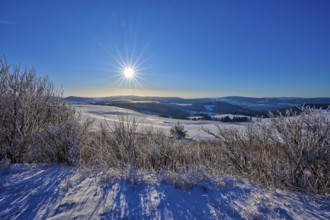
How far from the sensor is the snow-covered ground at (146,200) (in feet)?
7.79

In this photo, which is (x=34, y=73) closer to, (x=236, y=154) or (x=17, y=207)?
(x=17, y=207)

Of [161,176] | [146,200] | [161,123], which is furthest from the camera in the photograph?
[161,123]

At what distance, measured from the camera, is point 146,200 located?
2.65 m

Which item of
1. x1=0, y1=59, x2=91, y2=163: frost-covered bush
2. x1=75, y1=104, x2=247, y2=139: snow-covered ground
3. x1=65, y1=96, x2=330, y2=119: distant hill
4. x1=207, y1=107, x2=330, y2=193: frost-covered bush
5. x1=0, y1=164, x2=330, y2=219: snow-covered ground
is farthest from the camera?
x1=65, y1=96, x2=330, y2=119: distant hill

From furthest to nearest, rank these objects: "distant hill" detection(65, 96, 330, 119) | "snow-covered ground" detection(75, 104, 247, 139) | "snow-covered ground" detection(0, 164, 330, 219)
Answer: "distant hill" detection(65, 96, 330, 119), "snow-covered ground" detection(75, 104, 247, 139), "snow-covered ground" detection(0, 164, 330, 219)

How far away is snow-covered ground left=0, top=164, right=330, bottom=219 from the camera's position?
93.4 inches

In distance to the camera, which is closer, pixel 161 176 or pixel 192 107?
pixel 161 176

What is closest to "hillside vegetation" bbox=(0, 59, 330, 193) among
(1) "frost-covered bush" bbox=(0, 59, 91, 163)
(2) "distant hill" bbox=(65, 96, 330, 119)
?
(1) "frost-covered bush" bbox=(0, 59, 91, 163)

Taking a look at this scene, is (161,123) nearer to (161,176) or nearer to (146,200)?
(161,176)

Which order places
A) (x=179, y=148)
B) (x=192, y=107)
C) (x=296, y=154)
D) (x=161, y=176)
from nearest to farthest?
(x=161, y=176)
(x=296, y=154)
(x=179, y=148)
(x=192, y=107)

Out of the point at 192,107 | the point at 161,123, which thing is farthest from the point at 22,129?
the point at 192,107

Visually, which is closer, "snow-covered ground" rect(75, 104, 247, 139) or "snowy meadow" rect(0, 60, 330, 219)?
"snowy meadow" rect(0, 60, 330, 219)

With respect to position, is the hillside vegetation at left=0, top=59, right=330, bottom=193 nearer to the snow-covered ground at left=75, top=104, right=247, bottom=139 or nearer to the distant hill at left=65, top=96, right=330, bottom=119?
the snow-covered ground at left=75, top=104, right=247, bottom=139

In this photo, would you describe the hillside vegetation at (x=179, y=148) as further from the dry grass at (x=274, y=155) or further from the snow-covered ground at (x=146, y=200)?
the snow-covered ground at (x=146, y=200)
